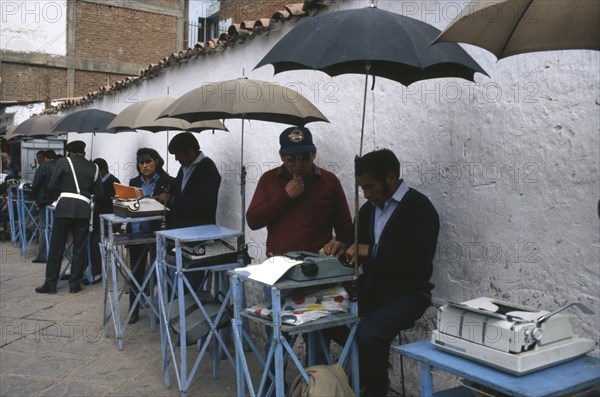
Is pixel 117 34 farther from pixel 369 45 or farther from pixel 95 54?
pixel 369 45

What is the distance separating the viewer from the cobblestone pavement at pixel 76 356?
4.29m

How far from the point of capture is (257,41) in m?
5.50

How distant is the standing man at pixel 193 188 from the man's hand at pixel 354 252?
6.06 ft

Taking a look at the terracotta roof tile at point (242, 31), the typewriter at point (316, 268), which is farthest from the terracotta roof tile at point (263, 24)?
the typewriter at point (316, 268)

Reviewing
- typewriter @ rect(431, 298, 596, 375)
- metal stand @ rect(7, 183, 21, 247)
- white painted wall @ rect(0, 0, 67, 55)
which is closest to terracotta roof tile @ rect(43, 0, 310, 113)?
typewriter @ rect(431, 298, 596, 375)

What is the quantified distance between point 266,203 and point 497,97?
1.55 meters

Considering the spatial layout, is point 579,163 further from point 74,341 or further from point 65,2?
point 65,2

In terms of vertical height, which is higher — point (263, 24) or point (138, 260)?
point (263, 24)

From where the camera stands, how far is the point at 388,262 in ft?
10.1

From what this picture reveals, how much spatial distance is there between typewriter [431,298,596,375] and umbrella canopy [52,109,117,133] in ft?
19.0

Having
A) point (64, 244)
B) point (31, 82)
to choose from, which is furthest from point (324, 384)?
point (31, 82)

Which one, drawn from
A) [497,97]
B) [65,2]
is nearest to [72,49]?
[65,2]

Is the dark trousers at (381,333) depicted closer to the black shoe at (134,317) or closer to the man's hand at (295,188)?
the man's hand at (295,188)

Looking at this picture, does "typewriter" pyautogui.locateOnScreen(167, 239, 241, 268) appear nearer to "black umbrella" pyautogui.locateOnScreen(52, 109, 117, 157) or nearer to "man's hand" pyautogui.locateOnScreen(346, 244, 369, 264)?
"man's hand" pyautogui.locateOnScreen(346, 244, 369, 264)
